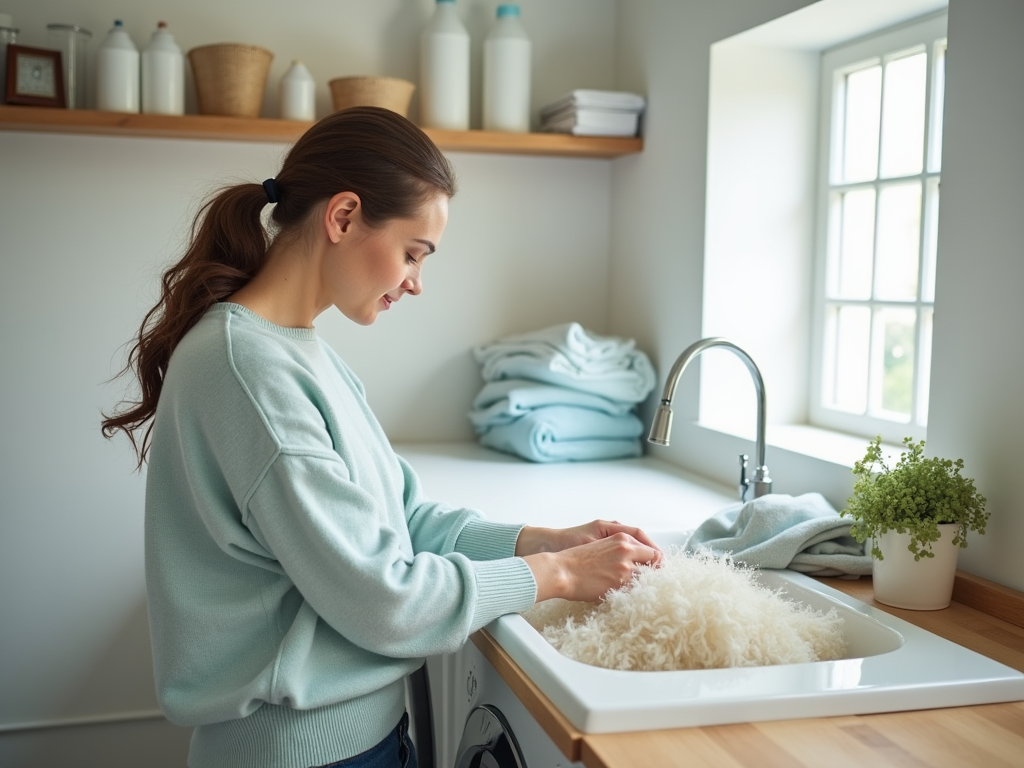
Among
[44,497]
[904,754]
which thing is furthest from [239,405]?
[44,497]

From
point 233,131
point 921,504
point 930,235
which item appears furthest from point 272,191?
point 930,235

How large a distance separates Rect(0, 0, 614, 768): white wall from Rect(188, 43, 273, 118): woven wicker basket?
0.17m

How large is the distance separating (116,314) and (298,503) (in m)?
1.67

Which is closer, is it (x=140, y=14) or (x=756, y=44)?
(x=756, y=44)

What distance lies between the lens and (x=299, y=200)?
1248mm

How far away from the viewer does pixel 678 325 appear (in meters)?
2.43

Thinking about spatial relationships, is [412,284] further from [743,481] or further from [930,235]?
[930,235]

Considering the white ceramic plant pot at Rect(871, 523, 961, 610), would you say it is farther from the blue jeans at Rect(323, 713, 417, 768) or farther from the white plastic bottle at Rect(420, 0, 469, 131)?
the white plastic bottle at Rect(420, 0, 469, 131)

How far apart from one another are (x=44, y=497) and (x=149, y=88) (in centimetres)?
102

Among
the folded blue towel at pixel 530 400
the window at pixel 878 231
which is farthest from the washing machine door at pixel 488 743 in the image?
the folded blue towel at pixel 530 400

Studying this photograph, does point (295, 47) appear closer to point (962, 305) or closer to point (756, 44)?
point (756, 44)

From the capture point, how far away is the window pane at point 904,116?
198cm

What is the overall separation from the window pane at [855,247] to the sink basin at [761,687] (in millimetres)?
1129

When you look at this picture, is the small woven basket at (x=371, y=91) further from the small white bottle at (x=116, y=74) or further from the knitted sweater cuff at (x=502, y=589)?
the knitted sweater cuff at (x=502, y=589)
